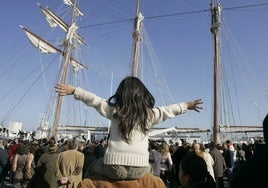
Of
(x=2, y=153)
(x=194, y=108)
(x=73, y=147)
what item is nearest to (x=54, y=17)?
(x=2, y=153)

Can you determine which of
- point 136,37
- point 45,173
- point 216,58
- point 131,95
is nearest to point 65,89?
point 131,95

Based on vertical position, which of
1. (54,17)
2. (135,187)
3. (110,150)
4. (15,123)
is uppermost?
(54,17)

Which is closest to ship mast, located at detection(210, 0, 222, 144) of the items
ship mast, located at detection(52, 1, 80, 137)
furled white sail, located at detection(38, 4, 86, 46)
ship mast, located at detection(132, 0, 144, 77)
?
ship mast, located at detection(132, 0, 144, 77)

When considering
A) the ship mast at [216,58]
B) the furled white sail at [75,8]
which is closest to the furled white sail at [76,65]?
the furled white sail at [75,8]

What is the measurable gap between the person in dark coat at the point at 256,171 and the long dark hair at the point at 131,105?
110cm

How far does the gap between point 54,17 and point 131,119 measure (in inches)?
1844

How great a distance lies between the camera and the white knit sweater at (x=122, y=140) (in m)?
2.80

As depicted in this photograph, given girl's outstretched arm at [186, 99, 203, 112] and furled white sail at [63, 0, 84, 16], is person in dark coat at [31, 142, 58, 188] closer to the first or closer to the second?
girl's outstretched arm at [186, 99, 203, 112]

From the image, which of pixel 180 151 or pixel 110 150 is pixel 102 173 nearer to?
pixel 110 150

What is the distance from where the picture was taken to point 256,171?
2.02m

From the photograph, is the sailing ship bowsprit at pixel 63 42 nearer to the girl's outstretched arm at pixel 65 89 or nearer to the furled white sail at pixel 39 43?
the furled white sail at pixel 39 43

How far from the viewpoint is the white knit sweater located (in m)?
2.80

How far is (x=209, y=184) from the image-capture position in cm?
347

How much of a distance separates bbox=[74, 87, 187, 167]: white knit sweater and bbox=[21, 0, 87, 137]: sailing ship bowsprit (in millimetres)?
36444
